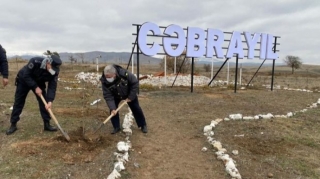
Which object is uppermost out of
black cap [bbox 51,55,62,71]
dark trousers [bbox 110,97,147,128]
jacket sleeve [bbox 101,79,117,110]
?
black cap [bbox 51,55,62,71]

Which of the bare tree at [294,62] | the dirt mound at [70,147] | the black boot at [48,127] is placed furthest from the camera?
the bare tree at [294,62]

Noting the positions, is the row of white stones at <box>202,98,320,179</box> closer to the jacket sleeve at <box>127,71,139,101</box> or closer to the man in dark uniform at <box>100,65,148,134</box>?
the jacket sleeve at <box>127,71,139,101</box>

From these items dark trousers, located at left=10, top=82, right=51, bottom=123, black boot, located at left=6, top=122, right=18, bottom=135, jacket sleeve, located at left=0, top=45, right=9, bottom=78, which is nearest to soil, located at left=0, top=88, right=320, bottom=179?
black boot, located at left=6, top=122, right=18, bottom=135

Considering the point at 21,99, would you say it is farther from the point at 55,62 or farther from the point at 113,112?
the point at 113,112

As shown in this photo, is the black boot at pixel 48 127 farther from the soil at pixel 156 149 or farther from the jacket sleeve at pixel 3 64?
the jacket sleeve at pixel 3 64

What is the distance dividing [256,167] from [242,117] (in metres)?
3.73

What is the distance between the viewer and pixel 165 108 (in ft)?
34.2

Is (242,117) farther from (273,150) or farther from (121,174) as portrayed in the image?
(121,174)

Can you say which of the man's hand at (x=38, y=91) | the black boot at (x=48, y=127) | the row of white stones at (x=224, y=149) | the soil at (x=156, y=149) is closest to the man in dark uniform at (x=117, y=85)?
the soil at (x=156, y=149)

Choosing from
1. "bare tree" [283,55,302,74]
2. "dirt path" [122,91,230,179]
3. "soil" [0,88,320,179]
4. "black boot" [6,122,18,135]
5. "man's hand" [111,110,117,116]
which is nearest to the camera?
"soil" [0,88,320,179]

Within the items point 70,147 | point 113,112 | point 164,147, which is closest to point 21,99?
point 70,147

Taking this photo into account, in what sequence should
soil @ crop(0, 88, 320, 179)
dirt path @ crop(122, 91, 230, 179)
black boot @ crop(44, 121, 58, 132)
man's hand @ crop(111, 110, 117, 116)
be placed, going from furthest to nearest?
black boot @ crop(44, 121, 58, 132) < man's hand @ crop(111, 110, 117, 116) < dirt path @ crop(122, 91, 230, 179) < soil @ crop(0, 88, 320, 179)

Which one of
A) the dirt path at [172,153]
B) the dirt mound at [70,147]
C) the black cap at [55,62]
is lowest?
the dirt path at [172,153]

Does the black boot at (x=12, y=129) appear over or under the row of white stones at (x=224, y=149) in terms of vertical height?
over
